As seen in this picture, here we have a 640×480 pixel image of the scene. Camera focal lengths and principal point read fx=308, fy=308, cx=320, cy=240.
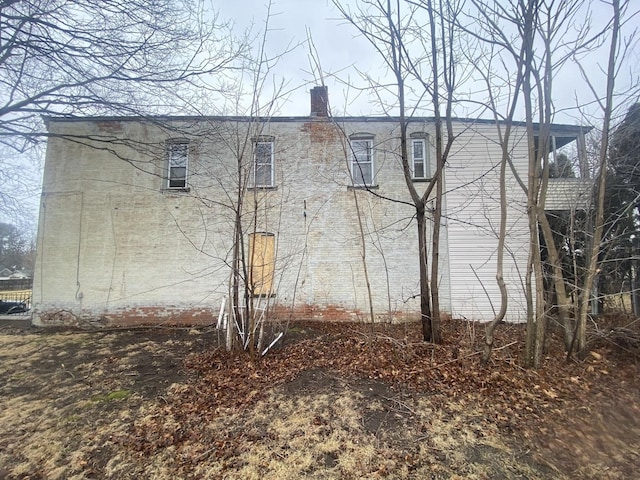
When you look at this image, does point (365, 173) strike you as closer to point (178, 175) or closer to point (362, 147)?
point (362, 147)

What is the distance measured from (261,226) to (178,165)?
3.50m

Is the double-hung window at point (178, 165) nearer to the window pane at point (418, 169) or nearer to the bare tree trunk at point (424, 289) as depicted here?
the window pane at point (418, 169)

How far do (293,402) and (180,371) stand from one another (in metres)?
2.50

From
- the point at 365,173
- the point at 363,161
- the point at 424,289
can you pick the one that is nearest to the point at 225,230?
the point at 365,173

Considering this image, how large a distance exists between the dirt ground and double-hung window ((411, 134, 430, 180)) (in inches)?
225

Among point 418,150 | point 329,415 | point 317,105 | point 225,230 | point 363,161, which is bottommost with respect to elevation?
point 329,415

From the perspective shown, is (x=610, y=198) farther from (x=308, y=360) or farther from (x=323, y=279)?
(x=308, y=360)

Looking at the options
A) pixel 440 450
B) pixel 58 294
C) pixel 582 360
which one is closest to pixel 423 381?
pixel 440 450

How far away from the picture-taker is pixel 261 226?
9.73m

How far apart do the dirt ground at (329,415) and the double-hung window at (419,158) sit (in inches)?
225

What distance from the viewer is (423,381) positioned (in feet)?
15.9

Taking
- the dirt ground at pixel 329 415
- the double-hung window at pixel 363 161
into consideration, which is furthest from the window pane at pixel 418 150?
the dirt ground at pixel 329 415

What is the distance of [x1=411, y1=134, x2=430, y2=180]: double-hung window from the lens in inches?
399

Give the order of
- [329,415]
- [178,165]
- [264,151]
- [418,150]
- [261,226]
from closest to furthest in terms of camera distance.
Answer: [329,415] < [264,151] < [261,226] < [178,165] < [418,150]
